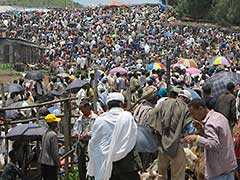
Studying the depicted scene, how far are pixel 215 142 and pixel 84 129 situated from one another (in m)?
2.93

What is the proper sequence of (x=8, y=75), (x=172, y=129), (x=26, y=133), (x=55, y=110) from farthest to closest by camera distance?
1. (x=8, y=75)
2. (x=55, y=110)
3. (x=26, y=133)
4. (x=172, y=129)

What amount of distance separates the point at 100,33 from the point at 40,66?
8.32m

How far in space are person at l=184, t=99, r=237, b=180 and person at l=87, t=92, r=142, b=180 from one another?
642 mm

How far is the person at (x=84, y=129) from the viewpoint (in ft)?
29.1

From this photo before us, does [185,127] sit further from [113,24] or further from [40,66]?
[113,24]

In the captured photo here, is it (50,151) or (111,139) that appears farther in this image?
(50,151)

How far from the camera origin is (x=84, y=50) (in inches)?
1422

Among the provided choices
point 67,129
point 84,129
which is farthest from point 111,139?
point 67,129

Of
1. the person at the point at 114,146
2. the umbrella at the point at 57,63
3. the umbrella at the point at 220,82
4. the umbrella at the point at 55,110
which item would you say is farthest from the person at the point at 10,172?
the umbrella at the point at 57,63

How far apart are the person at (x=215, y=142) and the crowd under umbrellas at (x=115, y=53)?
5.95 feet

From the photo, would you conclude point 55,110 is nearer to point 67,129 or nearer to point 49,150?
point 67,129

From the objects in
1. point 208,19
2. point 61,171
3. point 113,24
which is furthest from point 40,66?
point 61,171

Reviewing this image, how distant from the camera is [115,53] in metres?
33.7

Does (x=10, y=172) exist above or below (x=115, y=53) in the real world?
above
